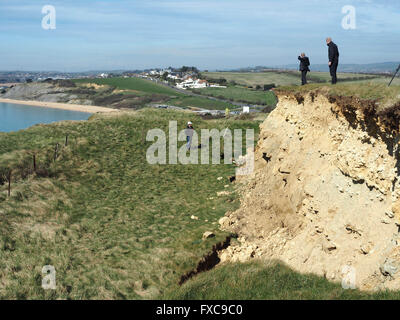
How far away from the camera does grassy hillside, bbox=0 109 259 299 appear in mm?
11391

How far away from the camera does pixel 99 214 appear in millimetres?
16578

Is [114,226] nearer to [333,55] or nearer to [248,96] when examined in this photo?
[333,55]

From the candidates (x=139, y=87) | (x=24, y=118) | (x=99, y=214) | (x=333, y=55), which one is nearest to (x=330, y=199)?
(x=333, y=55)

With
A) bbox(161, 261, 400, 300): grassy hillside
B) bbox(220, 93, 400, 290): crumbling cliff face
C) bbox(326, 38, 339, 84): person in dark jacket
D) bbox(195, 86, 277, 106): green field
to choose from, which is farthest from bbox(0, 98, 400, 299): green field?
bbox(195, 86, 277, 106): green field

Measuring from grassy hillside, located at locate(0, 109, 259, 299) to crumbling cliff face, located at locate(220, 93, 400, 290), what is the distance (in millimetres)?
2402

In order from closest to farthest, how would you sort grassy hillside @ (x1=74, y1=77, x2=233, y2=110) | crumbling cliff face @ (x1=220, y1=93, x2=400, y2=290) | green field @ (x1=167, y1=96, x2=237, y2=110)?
crumbling cliff face @ (x1=220, y1=93, x2=400, y2=290), green field @ (x1=167, y1=96, x2=237, y2=110), grassy hillside @ (x1=74, y1=77, x2=233, y2=110)

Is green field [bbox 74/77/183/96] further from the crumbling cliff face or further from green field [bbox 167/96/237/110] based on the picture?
the crumbling cliff face

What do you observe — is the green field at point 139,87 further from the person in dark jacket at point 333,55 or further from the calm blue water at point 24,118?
the person in dark jacket at point 333,55

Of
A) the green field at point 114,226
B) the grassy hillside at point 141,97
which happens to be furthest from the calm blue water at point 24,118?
the grassy hillside at point 141,97

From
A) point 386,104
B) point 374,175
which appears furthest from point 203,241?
point 386,104

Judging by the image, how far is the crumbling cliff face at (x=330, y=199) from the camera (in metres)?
9.22

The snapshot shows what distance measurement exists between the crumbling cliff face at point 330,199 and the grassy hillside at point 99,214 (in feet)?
7.88

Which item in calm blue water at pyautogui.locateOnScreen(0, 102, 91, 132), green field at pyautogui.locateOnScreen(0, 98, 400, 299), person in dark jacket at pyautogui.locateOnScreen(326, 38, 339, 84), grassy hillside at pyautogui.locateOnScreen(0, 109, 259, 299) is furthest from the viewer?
calm blue water at pyautogui.locateOnScreen(0, 102, 91, 132)
